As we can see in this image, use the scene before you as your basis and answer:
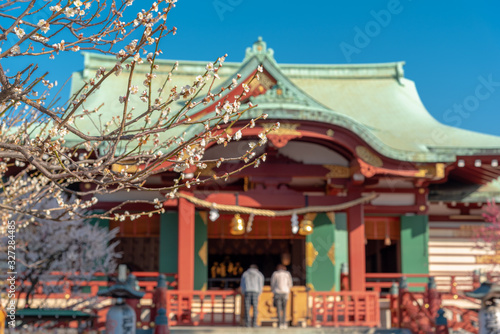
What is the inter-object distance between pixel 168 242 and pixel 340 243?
501 cm

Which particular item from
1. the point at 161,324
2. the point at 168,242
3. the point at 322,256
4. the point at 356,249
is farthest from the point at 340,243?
the point at 161,324

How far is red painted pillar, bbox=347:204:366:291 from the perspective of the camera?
16422 mm

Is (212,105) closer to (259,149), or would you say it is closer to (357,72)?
(259,149)

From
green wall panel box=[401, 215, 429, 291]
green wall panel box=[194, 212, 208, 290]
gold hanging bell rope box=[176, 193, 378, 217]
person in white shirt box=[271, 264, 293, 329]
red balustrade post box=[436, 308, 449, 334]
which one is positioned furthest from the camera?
green wall panel box=[401, 215, 429, 291]

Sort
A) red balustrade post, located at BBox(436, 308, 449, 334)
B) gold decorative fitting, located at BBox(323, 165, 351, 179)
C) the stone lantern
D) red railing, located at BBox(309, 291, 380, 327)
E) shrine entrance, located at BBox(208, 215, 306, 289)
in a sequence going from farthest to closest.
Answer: shrine entrance, located at BBox(208, 215, 306, 289) < gold decorative fitting, located at BBox(323, 165, 351, 179) < red railing, located at BBox(309, 291, 380, 327) < red balustrade post, located at BBox(436, 308, 449, 334) < the stone lantern

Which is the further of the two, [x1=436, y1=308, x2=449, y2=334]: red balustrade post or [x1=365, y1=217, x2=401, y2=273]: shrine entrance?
[x1=365, y1=217, x2=401, y2=273]: shrine entrance

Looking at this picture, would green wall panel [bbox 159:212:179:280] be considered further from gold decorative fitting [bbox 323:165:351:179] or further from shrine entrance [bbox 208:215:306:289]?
shrine entrance [bbox 208:215:306:289]

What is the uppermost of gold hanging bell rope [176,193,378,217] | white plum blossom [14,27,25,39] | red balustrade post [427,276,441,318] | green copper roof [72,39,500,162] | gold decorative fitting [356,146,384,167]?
green copper roof [72,39,500,162]

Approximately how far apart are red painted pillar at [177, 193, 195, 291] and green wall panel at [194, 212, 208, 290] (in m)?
1.78

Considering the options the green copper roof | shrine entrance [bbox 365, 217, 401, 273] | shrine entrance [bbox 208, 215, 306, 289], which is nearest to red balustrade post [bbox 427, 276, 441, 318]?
the green copper roof

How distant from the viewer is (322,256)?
60.7 ft

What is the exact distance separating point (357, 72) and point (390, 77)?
1350 mm

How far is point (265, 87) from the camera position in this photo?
16391mm

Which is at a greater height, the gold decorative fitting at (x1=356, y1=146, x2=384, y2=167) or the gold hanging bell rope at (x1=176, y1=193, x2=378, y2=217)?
the gold decorative fitting at (x1=356, y1=146, x2=384, y2=167)
